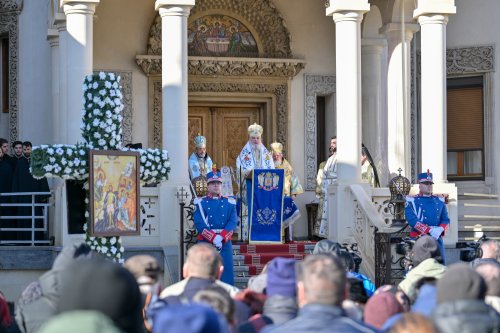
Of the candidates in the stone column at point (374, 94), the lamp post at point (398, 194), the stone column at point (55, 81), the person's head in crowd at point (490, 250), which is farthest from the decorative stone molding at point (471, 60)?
the person's head in crowd at point (490, 250)

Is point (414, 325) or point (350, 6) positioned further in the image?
point (350, 6)

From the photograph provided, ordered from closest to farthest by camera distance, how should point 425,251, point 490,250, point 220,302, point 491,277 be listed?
point 220,302 < point 491,277 < point 425,251 < point 490,250

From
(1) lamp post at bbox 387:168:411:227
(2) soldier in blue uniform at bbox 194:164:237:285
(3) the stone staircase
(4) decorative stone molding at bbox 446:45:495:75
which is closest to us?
(2) soldier in blue uniform at bbox 194:164:237:285

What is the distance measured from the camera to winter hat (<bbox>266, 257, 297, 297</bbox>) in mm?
8062

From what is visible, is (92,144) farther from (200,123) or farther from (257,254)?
(200,123)

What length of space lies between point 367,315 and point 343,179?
11182mm

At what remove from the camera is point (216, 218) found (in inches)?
658

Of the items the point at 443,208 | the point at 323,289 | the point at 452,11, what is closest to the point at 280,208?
the point at 443,208

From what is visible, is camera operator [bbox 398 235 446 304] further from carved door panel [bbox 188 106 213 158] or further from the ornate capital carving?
the ornate capital carving

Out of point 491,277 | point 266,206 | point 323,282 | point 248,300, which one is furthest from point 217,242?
point 323,282

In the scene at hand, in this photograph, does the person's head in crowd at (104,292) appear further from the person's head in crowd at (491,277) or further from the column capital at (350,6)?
the column capital at (350,6)

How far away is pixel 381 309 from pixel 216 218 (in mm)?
8949

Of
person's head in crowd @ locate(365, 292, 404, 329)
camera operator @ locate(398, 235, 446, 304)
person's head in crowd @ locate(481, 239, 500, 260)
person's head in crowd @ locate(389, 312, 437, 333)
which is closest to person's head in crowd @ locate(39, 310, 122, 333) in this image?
person's head in crowd @ locate(389, 312, 437, 333)

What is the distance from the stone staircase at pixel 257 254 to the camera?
59.2ft
